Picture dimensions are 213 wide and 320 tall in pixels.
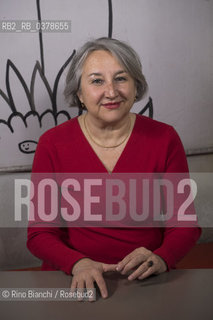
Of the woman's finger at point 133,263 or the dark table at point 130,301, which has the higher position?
the woman's finger at point 133,263

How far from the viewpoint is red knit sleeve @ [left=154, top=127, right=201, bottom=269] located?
1.18 m

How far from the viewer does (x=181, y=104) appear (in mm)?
2475

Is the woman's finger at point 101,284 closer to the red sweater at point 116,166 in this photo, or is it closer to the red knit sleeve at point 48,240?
the red knit sleeve at point 48,240

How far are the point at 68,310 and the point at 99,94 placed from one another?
694mm

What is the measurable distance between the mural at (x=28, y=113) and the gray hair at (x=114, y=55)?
0.73m

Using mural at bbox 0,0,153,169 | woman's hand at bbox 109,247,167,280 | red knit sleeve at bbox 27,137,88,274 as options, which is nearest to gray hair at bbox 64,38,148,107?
red knit sleeve at bbox 27,137,88,274

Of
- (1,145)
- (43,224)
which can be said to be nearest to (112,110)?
(43,224)

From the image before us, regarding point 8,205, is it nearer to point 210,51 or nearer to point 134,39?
point 134,39

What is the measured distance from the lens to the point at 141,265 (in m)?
1.04

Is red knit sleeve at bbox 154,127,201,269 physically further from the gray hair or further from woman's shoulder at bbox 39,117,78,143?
woman's shoulder at bbox 39,117,78,143

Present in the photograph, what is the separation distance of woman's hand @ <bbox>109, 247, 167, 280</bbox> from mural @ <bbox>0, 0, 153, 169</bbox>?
1247 millimetres

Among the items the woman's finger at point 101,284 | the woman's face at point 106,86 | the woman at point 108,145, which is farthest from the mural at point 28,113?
the woman's finger at point 101,284

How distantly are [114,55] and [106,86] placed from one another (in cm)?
10

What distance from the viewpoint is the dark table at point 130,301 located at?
859 mm
